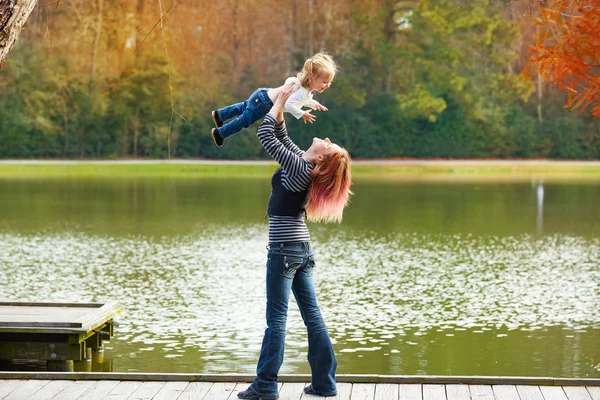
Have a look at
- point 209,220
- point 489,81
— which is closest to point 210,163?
point 489,81

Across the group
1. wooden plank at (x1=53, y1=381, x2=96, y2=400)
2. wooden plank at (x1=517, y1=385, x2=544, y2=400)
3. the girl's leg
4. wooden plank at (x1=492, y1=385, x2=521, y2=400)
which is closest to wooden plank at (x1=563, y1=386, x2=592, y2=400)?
wooden plank at (x1=517, y1=385, x2=544, y2=400)

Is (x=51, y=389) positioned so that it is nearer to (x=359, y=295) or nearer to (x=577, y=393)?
(x=577, y=393)

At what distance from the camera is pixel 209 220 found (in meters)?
22.9

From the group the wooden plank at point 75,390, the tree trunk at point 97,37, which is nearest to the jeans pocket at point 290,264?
the wooden plank at point 75,390

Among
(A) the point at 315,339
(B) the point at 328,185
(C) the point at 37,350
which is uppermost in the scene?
(B) the point at 328,185

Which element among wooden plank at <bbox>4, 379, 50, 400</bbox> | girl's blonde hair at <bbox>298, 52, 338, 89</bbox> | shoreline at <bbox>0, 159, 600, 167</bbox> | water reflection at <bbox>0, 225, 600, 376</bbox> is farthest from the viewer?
Answer: shoreline at <bbox>0, 159, 600, 167</bbox>

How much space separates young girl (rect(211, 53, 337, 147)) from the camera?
5.24m

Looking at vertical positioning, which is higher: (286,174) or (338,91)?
(338,91)

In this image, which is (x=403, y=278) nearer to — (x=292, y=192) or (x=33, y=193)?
(x=292, y=192)

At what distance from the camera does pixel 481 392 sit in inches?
216

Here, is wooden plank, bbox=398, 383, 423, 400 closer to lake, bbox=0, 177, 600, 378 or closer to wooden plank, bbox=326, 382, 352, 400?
wooden plank, bbox=326, 382, 352, 400

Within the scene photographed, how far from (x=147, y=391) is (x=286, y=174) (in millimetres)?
1349

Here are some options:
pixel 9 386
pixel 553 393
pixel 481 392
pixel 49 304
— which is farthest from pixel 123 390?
pixel 49 304

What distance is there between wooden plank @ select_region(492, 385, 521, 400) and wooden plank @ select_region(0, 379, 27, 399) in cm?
248
